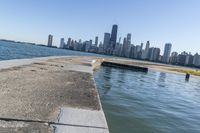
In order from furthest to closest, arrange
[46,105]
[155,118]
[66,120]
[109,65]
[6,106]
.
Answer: [109,65]
[155,118]
[46,105]
[6,106]
[66,120]

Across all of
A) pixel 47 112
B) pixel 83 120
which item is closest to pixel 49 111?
pixel 47 112

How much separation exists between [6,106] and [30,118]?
3.42ft

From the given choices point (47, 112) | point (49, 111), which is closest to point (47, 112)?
point (47, 112)

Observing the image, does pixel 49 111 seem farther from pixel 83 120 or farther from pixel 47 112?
pixel 83 120

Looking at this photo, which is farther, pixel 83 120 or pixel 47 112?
pixel 47 112

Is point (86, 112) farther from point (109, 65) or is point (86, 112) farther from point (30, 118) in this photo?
point (109, 65)

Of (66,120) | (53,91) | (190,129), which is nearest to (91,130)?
(66,120)

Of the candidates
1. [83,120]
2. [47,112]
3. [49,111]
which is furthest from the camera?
[49,111]

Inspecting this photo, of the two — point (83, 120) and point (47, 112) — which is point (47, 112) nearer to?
point (47, 112)

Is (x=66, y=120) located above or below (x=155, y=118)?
above

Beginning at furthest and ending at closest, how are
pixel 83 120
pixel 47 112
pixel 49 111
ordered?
1. pixel 49 111
2. pixel 47 112
3. pixel 83 120

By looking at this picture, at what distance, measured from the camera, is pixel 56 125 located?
5078 mm

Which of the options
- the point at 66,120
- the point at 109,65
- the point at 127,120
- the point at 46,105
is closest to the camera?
the point at 66,120

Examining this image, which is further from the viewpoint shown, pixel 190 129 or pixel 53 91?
pixel 190 129
